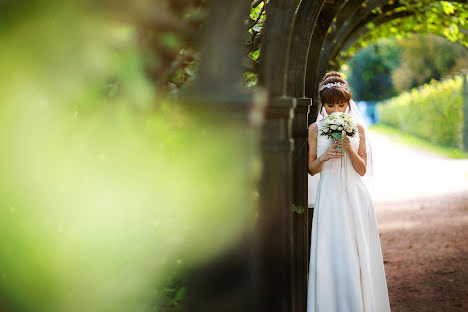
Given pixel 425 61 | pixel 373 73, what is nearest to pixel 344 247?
pixel 425 61

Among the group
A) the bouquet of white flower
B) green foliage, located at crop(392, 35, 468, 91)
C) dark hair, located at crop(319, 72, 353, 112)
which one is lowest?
the bouquet of white flower

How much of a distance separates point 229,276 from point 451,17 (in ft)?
31.4

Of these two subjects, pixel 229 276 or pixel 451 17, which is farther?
pixel 451 17

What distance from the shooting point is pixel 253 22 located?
4219 mm

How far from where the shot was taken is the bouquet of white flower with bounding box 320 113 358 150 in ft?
13.0

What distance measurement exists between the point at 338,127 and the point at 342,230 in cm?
77

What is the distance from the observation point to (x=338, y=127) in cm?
Result: 394

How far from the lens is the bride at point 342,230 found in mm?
4000

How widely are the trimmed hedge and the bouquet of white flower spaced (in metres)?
18.2

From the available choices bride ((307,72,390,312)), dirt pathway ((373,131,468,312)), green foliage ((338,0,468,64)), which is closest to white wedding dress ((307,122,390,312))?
bride ((307,72,390,312))

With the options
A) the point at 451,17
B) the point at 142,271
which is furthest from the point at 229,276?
the point at 451,17

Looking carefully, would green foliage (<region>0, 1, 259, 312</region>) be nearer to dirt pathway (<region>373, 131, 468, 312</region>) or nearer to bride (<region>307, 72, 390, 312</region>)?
bride (<region>307, 72, 390, 312</region>)

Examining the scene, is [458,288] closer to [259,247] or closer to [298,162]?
[298,162]

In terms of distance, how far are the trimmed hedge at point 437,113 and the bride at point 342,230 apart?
18.0 m
